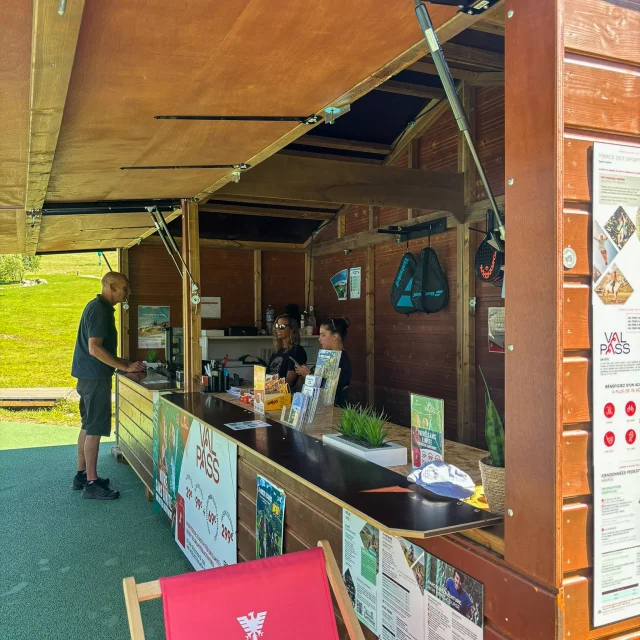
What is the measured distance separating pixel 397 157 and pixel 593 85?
15.5 ft

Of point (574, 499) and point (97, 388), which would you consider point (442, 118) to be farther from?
point (574, 499)

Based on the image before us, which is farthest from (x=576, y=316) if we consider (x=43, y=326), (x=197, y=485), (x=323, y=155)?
(x=43, y=326)

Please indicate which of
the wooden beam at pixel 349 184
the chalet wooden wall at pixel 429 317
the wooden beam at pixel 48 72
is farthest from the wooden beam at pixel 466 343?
the wooden beam at pixel 48 72

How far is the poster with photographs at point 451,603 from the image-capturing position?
1520 mm

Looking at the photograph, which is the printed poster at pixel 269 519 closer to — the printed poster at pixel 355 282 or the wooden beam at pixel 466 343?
the wooden beam at pixel 466 343

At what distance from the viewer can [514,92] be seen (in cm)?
143

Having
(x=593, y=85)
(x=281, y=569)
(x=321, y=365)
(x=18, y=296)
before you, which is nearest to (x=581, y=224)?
(x=593, y=85)

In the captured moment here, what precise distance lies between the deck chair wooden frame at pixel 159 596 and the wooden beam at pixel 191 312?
3.07 metres

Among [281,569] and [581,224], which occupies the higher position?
[581,224]

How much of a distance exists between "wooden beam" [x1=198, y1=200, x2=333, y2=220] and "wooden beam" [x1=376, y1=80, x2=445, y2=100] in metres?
2.25

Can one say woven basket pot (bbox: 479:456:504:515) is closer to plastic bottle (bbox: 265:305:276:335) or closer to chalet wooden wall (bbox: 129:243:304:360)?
plastic bottle (bbox: 265:305:276:335)

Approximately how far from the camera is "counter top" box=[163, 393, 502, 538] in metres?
1.57

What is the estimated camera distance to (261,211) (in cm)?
698

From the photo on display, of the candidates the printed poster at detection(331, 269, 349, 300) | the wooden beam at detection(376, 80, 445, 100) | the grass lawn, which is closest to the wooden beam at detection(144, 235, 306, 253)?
the printed poster at detection(331, 269, 349, 300)
